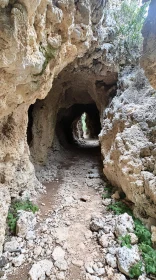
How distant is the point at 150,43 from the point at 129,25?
5.71 metres

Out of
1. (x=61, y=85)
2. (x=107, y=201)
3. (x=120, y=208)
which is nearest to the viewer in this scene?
(x=120, y=208)

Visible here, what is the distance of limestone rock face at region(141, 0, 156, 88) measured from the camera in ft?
9.43

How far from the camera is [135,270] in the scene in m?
3.24

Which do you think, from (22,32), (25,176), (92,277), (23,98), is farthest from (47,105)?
(92,277)

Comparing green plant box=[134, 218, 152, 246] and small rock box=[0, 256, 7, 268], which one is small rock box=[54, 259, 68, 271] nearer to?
small rock box=[0, 256, 7, 268]

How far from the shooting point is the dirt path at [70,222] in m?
3.50

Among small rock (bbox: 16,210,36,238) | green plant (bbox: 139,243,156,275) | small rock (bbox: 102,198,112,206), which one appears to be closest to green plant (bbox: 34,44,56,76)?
small rock (bbox: 16,210,36,238)

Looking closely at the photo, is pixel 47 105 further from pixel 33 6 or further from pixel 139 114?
pixel 33 6

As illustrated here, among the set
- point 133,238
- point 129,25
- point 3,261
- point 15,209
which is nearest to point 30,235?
point 3,261

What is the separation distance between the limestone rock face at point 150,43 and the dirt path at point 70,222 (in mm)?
3840

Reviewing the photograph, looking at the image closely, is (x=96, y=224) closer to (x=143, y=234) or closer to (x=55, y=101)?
(x=143, y=234)

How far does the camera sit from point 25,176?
216 inches

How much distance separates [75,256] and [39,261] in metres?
0.73

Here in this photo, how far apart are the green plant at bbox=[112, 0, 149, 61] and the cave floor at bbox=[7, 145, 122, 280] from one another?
18.7ft
